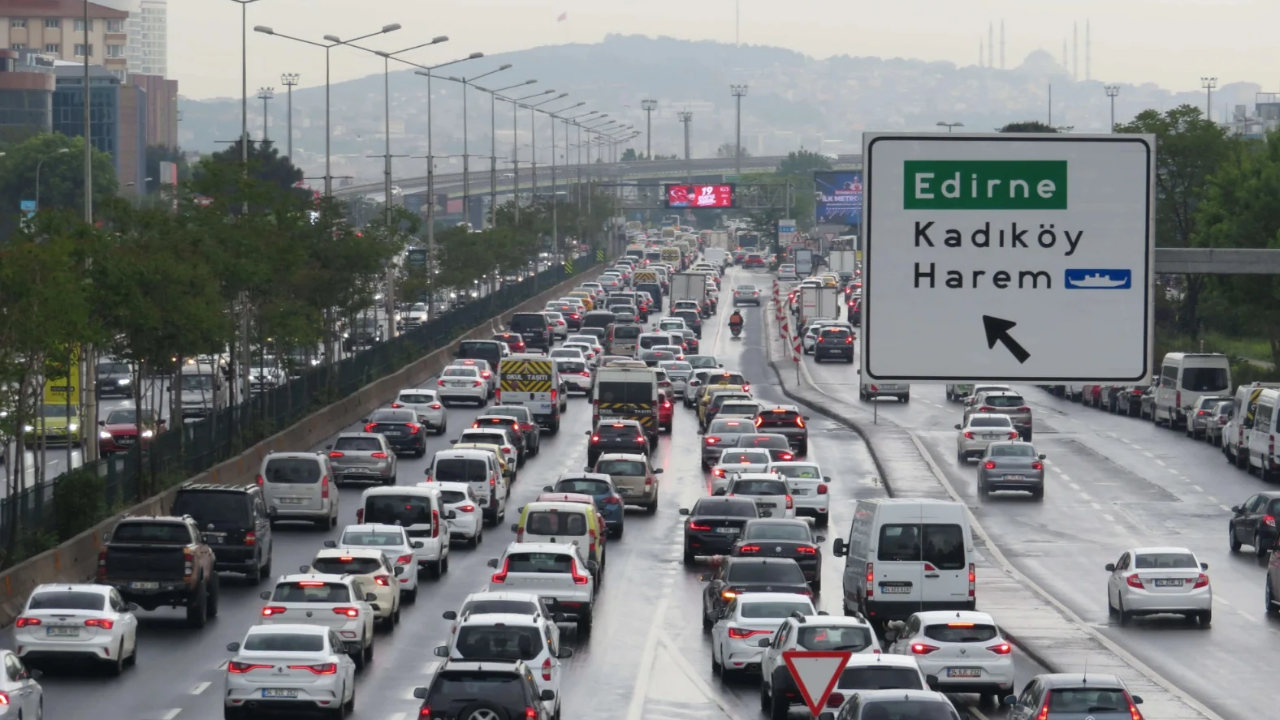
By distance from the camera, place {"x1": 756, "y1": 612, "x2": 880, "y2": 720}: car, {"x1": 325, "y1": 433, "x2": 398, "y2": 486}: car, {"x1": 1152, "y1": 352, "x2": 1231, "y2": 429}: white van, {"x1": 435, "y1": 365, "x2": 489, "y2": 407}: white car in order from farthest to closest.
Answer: {"x1": 435, "y1": 365, "x2": 489, "y2": 407}: white car → {"x1": 1152, "y1": 352, "x2": 1231, "y2": 429}: white van → {"x1": 325, "y1": 433, "x2": 398, "y2": 486}: car → {"x1": 756, "y1": 612, "x2": 880, "y2": 720}: car

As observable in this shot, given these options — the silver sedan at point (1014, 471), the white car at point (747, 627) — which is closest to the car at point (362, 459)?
the silver sedan at point (1014, 471)

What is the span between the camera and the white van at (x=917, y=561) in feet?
104

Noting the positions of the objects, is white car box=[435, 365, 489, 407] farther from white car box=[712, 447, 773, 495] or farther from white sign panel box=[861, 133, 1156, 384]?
white sign panel box=[861, 133, 1156, 384]

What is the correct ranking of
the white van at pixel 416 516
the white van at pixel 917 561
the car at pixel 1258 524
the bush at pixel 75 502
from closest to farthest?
the white van at pixel 917 561
the bush at pixel 75 502
the white van at pixel 416 516
the car at pixel 1258 524

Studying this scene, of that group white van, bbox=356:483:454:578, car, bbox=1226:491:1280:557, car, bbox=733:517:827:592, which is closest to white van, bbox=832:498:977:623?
car, bbox=733:517:827:592

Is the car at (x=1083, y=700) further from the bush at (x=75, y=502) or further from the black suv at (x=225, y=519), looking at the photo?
the bush at (x=75, y=502)

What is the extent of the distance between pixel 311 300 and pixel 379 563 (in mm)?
35628

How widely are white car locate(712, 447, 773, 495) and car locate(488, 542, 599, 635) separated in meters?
16.6

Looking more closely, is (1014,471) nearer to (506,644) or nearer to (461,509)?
(461,509)

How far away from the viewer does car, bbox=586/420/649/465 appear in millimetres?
54250

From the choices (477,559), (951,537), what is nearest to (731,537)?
(477,559)

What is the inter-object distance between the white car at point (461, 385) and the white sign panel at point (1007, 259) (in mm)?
62684

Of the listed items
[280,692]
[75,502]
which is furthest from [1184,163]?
[280,692]

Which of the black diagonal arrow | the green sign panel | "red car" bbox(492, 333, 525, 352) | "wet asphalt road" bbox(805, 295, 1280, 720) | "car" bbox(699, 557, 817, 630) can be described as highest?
the green sign panel
